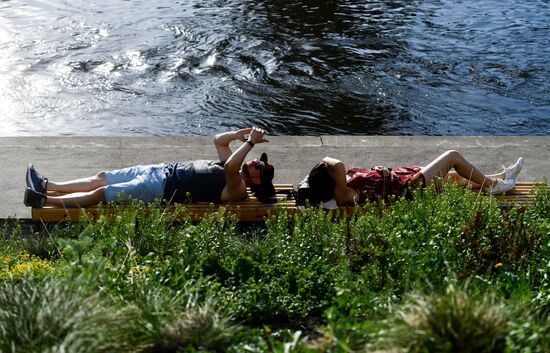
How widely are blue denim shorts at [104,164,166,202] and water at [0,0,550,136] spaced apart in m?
3.16

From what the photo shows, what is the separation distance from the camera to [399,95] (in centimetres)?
1289

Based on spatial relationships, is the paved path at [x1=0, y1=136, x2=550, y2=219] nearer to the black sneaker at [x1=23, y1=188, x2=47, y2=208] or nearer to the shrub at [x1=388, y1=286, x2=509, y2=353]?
the black sneaker at [x1=23, y1=188, x2=47, y2=208]

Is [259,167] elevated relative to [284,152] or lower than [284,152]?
elevated

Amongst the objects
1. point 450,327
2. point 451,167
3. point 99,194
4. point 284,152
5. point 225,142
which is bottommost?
point 284,152

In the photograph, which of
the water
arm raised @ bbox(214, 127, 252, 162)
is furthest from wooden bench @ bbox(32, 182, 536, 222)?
the water

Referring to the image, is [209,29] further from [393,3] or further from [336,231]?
[336,231]

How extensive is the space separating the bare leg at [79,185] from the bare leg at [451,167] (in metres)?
2.83

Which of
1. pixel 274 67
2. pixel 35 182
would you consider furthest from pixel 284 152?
pixel 274 67

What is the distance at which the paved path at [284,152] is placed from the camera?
9094 mm

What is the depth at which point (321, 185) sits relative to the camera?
26.2 feet

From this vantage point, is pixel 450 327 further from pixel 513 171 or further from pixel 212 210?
pixel 513 171

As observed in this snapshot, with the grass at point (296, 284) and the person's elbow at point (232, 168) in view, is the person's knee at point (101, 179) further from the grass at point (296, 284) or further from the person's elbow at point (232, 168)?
the person's elbow at point (232, 168)

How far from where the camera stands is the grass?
417cm

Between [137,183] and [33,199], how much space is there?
2.85 ft
